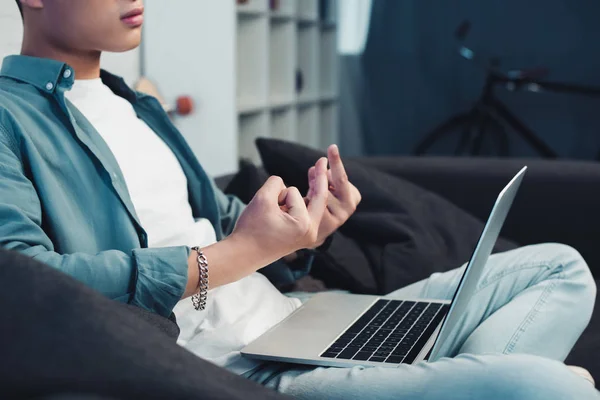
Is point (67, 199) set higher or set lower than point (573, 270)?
higher

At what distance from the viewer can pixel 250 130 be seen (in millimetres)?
3744

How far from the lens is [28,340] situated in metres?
0.72

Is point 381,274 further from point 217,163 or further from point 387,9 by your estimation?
point 387,9

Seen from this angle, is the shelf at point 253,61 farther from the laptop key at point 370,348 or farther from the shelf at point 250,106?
the laptop key at point 370,348

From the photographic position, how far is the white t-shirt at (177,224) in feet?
3.80

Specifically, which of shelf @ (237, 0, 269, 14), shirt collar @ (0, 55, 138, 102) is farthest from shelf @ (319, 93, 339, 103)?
shirt collar @ (0, 55, 138, 102)

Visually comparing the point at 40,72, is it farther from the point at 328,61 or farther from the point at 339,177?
the point at 328,61

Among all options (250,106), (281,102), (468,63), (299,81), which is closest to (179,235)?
(250,106)

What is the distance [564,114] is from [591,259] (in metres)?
3.13

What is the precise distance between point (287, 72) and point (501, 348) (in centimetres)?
306

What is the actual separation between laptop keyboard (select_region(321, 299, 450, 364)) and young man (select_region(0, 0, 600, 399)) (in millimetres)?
57

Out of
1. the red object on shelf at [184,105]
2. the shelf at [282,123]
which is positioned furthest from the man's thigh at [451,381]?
the shelf at [282,123]

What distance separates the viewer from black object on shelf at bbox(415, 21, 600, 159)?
4551mm

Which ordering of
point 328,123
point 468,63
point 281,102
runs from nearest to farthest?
point 281,102, point 328,123, point 468,63
